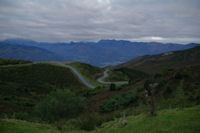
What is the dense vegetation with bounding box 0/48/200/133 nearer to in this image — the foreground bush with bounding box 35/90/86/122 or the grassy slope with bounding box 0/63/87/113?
the foreground bush with bounding box 35/90/86/122

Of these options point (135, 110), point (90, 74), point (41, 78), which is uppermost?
point (135, 110)

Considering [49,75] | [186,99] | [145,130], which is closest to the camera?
[145,130]

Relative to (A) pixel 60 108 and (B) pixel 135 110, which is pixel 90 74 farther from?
(B) pixel 135 110

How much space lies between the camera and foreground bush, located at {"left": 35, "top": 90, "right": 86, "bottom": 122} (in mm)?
22797

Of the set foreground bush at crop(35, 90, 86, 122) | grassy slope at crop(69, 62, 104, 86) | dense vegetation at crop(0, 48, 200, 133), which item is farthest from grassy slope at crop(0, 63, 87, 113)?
foreground bush at crop(35, 90, 86, 122)

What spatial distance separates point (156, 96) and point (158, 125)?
47.7 ft

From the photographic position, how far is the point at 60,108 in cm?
2319

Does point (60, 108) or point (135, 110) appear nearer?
point (135, 110)

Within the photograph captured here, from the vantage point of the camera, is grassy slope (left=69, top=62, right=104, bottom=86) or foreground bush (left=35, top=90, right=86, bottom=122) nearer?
foreground bush (left=35, top=90, right=86, bottom=122)

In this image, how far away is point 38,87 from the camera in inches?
2406

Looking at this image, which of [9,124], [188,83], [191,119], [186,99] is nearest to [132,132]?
[191,119]

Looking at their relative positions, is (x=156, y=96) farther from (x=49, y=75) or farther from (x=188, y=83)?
(x=49, y=75)

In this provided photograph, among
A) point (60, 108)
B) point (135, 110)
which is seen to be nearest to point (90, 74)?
point (60, 108)

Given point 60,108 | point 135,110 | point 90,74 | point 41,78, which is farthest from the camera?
point 90,74
